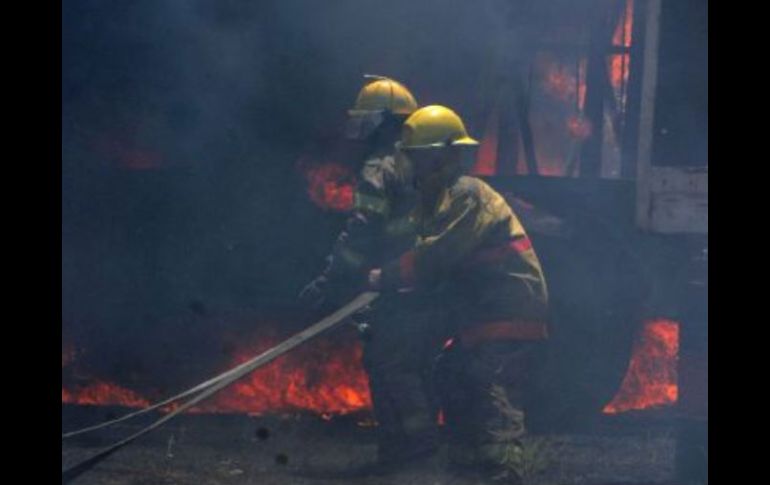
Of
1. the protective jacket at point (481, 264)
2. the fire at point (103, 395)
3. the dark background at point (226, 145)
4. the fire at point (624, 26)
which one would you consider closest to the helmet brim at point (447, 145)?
the protective jacket at point (481, 264)

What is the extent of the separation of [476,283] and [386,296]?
0.57m

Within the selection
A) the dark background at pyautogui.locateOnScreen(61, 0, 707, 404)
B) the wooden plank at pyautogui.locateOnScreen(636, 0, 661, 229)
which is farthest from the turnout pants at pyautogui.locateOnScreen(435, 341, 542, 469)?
the wooden plank at pyautogui.locateOnScreen(636, 0, 661, 229)

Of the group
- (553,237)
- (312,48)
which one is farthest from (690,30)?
(312,48)

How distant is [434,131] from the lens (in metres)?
5.90

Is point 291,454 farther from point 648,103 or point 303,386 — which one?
point 648,103

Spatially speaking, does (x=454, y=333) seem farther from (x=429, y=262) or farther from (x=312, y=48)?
(x=312, y=48)

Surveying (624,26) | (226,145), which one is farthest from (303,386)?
(624,26)

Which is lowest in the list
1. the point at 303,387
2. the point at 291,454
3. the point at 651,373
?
the point at 291,454

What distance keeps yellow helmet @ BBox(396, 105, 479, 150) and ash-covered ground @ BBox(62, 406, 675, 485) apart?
198 cm

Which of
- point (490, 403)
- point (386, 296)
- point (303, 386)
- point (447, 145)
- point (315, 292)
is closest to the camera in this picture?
point (490, 403)

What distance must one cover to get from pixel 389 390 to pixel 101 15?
4.26 meters

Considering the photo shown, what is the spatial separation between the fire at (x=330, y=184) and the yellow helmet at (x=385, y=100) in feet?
2.63

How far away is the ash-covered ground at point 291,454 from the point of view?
5797 mm

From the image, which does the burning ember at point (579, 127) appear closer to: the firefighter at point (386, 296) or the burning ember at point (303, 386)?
the firefighter at point (386, 296)
